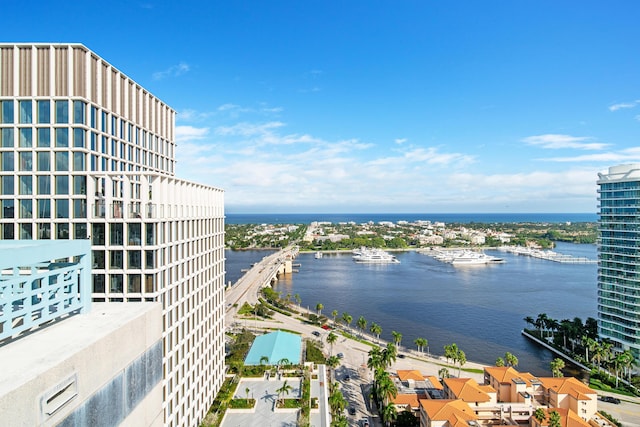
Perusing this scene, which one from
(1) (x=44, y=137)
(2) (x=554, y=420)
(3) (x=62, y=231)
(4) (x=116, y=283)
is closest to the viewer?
(4) (x=116, y=283)

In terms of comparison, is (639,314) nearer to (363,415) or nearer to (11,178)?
(363,415)

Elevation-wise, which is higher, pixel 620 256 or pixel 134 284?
pixel 134 284

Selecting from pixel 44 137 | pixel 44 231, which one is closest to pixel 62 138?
pixel 44 137

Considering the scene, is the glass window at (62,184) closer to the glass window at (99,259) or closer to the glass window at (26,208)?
the glass window at (26,208)

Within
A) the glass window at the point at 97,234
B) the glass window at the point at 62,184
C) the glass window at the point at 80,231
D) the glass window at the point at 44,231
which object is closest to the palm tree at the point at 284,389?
the glass window at the point at 97,234

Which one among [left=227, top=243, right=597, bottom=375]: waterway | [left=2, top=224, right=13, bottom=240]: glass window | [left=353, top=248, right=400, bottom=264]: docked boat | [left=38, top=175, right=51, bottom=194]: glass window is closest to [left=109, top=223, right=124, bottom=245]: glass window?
[left=38, top=175, right=51, bottom=194]: glass window

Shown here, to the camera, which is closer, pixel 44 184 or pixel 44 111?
pixel 44 111

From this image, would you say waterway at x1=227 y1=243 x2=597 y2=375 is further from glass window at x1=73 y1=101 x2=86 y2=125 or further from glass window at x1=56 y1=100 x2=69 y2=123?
glass window at x1=56 y1=100 x2=69 y2=123

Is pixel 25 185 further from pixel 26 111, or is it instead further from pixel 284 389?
pixel 284 389
